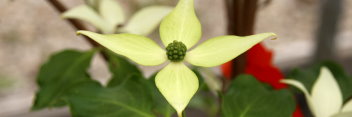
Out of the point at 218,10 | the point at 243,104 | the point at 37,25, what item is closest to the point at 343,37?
the point at 218,10

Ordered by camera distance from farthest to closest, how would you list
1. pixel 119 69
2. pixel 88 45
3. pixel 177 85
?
1. pixel 88 45
2. pixel 119 69
3. pixel 177 85

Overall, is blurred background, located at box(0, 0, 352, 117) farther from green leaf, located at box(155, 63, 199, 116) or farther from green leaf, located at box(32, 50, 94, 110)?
green leaf, located at box(155, 63, 199, 116)

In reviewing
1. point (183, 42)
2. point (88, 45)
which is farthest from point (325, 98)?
point (88, 45)

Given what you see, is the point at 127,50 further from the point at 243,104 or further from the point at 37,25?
the point at 37,25

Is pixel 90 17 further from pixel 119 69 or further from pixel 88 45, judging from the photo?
pixel 88 45

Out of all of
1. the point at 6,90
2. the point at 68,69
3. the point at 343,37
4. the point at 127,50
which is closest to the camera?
the point at 127,50

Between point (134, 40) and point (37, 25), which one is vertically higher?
A: point (134, 40)
